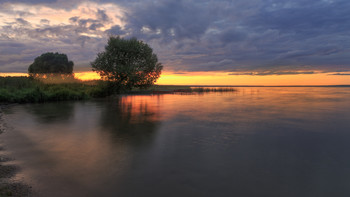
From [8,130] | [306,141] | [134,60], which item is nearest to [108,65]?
[134,60]

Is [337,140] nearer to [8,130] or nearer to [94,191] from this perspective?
[94,191]

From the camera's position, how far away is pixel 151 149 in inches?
426

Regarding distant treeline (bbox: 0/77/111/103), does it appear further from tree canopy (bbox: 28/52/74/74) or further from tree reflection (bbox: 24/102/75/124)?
tree canopy (bbox: 28/52/74/74)

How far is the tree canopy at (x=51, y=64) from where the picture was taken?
91438 mm

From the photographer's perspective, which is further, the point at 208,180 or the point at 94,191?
the point at 208,180

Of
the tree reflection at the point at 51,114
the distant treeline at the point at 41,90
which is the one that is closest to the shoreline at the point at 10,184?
the tree reflection at the point at 51,114

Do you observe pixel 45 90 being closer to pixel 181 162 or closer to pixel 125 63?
pixel 125 63

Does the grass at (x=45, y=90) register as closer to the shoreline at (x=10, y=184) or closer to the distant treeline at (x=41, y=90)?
the distant treeline at (x=41, y=90)

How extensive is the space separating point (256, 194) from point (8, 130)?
17431 mm

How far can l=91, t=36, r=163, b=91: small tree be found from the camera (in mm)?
57688

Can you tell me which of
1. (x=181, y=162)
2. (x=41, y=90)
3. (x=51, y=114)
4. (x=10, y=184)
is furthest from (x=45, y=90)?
(x=181, y=162)

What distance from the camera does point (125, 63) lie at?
60.3 meters

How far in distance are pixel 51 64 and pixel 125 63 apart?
5064 centimetres

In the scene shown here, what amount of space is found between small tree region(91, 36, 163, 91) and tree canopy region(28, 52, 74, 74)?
143ft
